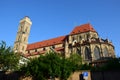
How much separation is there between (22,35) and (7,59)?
38.0 m

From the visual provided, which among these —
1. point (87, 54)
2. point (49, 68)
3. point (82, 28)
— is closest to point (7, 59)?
point (49, 68)

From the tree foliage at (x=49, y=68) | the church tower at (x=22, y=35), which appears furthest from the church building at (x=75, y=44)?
the tree foliage at (x=49, y=68)

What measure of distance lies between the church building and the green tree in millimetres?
Result: 20686

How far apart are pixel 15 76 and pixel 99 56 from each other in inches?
1022

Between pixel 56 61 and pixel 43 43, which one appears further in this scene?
pixel 43 43

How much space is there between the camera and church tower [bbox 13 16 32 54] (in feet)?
212

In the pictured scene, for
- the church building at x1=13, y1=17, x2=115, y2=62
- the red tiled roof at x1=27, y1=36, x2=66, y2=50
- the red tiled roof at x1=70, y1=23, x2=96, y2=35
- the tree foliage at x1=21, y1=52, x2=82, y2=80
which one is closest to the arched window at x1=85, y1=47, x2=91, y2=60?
the church building at x1=13, y1=17, x2=115, y2=62

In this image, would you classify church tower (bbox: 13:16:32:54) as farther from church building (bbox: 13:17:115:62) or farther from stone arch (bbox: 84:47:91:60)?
stone arch (bbox: 84:47:91:60)

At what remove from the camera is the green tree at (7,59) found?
29.2 metres

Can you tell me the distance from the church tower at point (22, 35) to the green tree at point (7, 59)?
33150mm

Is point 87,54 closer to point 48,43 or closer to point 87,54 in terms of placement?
point 87,54

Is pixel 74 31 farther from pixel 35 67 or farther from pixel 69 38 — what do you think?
pixel 35 67

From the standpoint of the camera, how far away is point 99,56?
4434 cm

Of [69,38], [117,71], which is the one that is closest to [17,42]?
[69,38]
